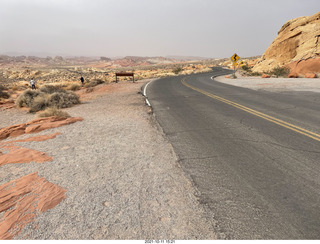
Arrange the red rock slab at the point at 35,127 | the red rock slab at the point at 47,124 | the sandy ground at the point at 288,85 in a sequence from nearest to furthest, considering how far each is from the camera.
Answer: the red rock slab at the point at 35,127 < the red rock slab at the point at 47,124 < the sandy ground at the point at 288,85

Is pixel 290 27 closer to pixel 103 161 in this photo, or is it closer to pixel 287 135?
pixel 287 135

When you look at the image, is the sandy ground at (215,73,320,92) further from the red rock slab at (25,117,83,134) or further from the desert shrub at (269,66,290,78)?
the red rock slab at (25,117,83,134)

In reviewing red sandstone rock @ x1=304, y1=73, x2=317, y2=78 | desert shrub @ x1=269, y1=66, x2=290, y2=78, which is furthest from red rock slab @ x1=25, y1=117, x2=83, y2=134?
desert shrub @ x1=269, y1=66, x2=290, y2=78

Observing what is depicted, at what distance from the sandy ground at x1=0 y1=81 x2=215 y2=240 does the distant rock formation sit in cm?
2605

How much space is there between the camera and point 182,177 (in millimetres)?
3939

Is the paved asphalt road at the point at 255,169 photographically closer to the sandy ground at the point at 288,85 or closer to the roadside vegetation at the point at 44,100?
the roadside vegetation at the point at 44,100

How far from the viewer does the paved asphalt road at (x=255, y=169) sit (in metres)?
2.74

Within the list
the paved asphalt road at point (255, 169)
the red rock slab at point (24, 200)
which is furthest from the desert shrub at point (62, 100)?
the red rock slab at point (24, 200)

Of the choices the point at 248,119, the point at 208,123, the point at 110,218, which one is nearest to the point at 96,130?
the point at 208,123

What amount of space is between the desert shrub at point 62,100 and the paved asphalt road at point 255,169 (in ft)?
24.3

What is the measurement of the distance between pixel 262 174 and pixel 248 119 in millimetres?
4087

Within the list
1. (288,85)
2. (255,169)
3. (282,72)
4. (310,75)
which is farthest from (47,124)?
(282,72)

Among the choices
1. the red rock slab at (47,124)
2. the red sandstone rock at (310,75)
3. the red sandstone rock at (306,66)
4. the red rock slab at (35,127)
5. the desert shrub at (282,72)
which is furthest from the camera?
the desert shrub at (282,72)

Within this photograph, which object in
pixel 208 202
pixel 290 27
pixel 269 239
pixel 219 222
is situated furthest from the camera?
pixel 290 27
